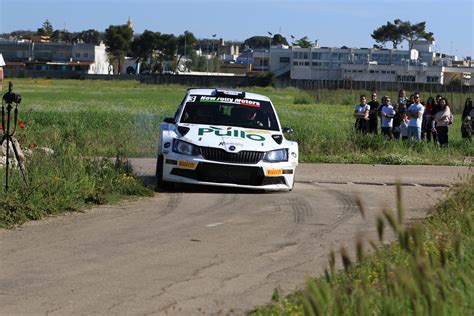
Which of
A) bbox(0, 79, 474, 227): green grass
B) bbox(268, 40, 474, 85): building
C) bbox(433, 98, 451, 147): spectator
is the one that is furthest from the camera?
bbox(268, 40, 474, 85): building

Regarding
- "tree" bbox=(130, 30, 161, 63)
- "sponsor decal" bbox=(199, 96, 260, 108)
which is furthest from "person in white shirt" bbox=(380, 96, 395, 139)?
"tree" bbox=(130, 30, 161, 63)

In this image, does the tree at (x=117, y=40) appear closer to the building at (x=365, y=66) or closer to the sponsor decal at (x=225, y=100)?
the building at (x=365, y=66)

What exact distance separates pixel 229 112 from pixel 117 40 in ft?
442

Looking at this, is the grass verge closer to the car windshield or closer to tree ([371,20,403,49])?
the car windshield

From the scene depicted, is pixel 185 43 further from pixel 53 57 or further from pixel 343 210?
pixel 343 210

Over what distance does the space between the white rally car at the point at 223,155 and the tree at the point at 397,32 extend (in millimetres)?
156532

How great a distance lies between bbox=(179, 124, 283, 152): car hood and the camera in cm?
1580

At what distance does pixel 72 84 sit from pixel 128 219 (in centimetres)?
9581

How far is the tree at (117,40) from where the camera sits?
493 feet

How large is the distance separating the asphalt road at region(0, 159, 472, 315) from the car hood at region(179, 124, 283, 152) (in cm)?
73

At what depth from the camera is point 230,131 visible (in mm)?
16375

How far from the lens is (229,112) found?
17422 mm

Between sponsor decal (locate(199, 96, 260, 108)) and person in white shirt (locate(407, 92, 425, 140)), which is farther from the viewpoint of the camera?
person in white shirt (locate(407, 92, 425, 140))

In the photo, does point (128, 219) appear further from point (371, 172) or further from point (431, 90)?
point (431, 90)
